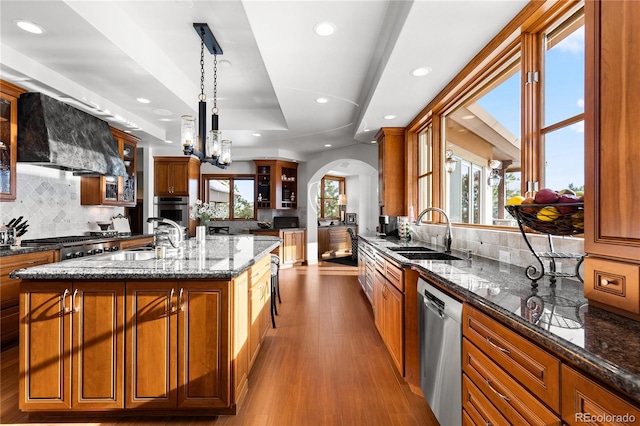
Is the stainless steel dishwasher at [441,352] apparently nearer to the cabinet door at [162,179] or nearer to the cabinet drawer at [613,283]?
the cabinet drawer at [613,283]

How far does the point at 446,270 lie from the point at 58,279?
2278mm

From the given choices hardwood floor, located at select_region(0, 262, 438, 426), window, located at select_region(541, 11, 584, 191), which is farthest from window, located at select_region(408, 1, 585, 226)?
hardwood floor, located at select_region(0, 262, 438, 426)

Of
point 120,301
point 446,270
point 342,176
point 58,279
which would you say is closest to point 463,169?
point 446,270

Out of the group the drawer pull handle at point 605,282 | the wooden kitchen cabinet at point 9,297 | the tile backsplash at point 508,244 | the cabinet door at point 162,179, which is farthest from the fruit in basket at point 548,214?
the cabinet door at point 162,179

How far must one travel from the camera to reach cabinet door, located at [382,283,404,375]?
2213mm

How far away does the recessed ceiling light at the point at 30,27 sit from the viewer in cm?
231

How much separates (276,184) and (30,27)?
5.17m

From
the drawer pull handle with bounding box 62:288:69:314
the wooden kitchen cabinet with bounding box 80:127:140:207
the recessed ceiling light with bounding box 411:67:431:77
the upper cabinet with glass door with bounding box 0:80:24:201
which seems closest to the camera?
the drawer pull handle with bounding box 62:288:69:314

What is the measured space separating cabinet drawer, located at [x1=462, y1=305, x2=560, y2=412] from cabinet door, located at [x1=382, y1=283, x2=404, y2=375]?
892 millimetres

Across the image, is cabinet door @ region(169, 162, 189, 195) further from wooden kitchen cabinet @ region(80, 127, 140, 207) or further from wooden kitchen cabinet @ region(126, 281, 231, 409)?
wooden kitchen cabinet @ region(126, 281, 231, 409)

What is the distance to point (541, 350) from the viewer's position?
0.93m

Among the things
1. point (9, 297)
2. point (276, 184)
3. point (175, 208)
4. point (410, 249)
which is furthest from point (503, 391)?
point (175, 208)

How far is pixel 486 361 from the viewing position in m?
1.24

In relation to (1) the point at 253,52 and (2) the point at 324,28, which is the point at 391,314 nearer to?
(2) the point at 324,28
